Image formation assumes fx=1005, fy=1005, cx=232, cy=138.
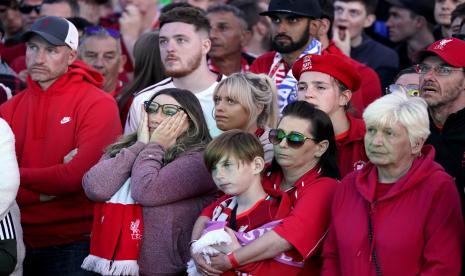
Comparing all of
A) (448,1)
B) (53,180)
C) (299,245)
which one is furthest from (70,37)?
(448,1)

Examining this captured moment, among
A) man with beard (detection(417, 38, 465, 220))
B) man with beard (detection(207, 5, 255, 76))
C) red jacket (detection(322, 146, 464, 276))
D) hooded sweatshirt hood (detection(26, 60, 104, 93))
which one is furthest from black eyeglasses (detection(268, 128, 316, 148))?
man with beard (detection(207, 5, 255, 76))

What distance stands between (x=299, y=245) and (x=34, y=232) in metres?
2.43

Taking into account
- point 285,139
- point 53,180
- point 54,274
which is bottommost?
point 54,274

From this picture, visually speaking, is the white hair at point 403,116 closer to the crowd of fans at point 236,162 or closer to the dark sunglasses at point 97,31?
the crowd of fans at point 236,162

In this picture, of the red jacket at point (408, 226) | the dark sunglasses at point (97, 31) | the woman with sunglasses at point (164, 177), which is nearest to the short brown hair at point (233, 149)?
the woman with sunglasses at point (164, 177)

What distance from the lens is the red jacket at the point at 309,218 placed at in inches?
227

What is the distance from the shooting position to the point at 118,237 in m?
6.43

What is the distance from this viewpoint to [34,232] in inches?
289

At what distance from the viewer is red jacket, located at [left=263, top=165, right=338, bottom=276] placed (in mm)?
5754

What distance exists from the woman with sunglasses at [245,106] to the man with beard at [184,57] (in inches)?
31.4

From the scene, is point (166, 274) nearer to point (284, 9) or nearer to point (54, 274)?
point (54, 274)

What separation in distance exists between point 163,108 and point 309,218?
4.72 feet

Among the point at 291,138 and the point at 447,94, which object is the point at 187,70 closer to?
the point at 291,138

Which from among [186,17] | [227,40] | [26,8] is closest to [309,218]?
[186,17]
